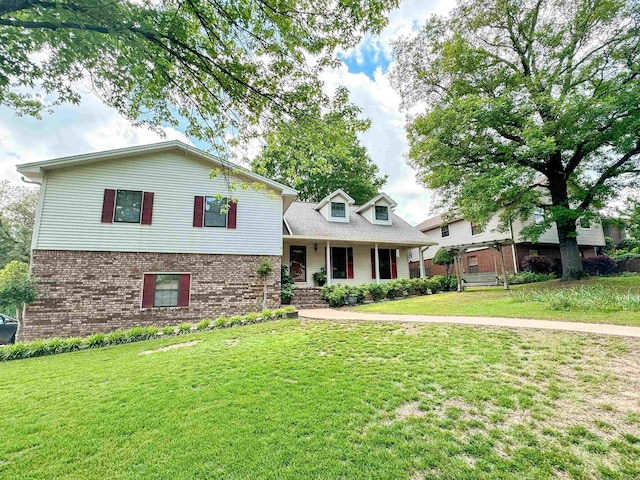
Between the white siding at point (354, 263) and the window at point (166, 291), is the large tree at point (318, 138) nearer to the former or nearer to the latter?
the window at point (166, 291)

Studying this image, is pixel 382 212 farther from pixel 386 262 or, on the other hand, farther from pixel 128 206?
pixel 128 206

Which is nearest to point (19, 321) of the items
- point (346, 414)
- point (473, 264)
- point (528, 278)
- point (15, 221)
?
point (346, 414)

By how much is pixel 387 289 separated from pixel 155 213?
1033 centimetres

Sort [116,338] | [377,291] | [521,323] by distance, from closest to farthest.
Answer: [521,323] → [116,338] → [377,291]

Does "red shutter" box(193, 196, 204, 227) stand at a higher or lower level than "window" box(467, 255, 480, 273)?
higher

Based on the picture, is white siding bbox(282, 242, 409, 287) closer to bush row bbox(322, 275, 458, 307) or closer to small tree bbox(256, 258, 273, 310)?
bush row bbox(322, 275, 458, 307)

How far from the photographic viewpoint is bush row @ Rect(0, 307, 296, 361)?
23.9ft

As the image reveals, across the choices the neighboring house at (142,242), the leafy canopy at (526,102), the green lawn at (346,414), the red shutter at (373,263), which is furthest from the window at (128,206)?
the leafy canopy at (526,102)

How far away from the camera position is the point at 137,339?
8.26 metres

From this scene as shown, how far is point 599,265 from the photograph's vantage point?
18.6m

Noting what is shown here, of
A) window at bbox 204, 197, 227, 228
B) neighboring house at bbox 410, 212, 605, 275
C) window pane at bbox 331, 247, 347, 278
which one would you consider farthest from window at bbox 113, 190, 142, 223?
neighboring house at bbox 410, 212, 605, 275

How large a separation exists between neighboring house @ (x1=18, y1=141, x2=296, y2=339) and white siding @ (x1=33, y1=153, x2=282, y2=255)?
0.11ft

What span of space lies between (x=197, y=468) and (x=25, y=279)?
10238 millimetres

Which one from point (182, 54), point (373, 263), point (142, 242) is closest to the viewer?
point (182, 54)
